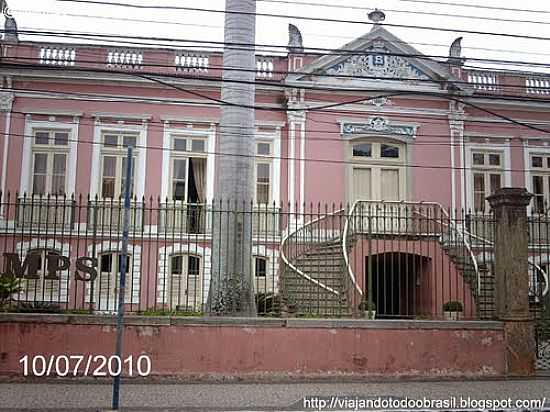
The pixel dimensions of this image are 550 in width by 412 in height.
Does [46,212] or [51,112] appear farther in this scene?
[51,112]

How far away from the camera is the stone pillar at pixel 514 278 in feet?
32.4

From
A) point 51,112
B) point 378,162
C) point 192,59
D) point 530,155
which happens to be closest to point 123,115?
point 51,112

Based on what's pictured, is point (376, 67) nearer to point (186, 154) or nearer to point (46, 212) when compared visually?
point (186, 154)

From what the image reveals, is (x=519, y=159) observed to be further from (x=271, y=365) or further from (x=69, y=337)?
(x=69, y=337)

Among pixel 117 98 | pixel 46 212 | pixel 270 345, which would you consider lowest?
pixel 270 345

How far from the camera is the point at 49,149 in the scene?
18625mm

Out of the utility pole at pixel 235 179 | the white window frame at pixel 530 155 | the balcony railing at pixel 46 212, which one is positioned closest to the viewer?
the balcony railing at pixel 46 212

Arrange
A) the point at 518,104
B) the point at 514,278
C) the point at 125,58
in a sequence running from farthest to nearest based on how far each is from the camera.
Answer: the point at 518,104 → the point at 125,58 → the point at 514,278

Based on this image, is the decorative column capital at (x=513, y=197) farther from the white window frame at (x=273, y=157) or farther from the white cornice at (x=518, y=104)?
the white cornice at (x=518, y=104)

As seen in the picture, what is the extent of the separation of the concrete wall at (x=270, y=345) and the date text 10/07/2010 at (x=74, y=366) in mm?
87

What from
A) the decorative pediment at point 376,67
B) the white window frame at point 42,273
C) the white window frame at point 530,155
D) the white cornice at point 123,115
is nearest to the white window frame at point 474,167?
the white window frame at point 530,155

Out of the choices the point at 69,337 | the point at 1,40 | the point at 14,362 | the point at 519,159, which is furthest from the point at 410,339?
the point at 1,40

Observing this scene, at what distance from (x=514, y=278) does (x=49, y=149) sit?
46.6ft

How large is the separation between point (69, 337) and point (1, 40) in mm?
12678
